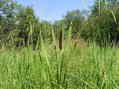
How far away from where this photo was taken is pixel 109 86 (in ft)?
3.74

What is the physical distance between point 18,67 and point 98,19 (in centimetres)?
60

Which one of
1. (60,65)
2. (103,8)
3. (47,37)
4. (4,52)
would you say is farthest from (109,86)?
(4,52)

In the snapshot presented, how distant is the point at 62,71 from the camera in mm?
1160

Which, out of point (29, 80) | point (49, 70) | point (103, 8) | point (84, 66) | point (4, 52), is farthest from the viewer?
point (4, 52)

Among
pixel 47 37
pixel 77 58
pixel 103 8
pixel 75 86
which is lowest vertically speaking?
pixel 75 86

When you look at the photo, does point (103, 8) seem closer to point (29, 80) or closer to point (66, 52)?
point (66, 52)

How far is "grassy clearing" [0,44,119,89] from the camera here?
1152mm

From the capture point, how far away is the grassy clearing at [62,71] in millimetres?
1152

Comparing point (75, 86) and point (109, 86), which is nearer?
point (109, 86)

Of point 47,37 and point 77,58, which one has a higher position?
point 47,37

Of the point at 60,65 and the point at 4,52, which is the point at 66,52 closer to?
the point at 60,65

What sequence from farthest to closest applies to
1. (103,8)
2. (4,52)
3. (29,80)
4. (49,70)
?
(4,52) → (29,80) → (49,70) → (103,8)

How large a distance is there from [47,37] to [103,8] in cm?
47

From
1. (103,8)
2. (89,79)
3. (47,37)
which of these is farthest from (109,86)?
(47,37)
